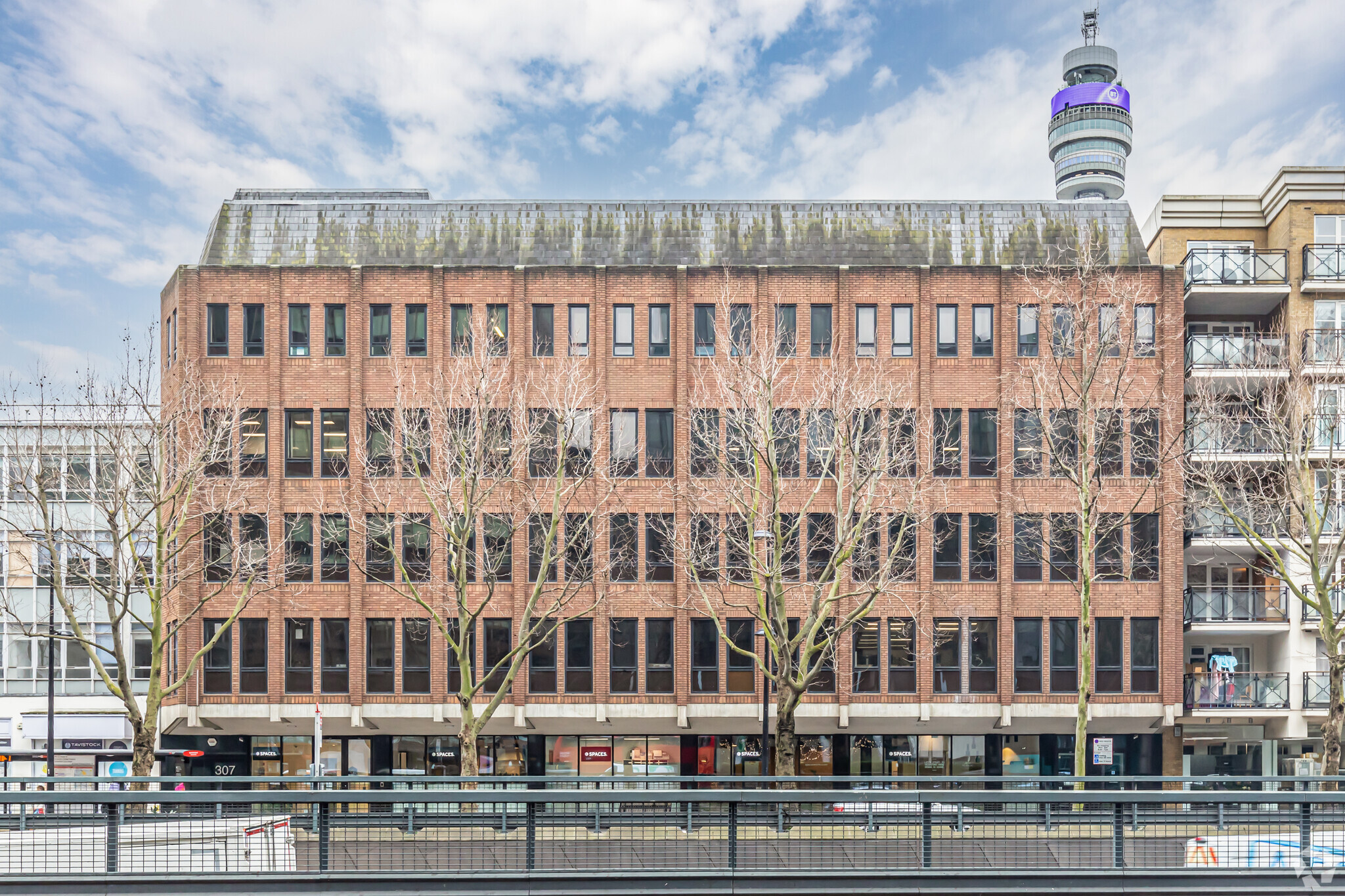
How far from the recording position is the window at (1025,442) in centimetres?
3422

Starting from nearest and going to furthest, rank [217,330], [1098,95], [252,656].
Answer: [252,656]
[217,330]
[1098,95]

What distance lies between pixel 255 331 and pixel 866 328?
2094 centimetres

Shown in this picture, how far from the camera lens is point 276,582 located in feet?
108

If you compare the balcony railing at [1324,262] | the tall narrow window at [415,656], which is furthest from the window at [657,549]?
the balcony railing at [1324,262]

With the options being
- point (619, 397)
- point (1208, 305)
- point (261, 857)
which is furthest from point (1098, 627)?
point (261, 857)

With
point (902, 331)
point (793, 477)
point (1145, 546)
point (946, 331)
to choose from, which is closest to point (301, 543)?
point (793, 477)

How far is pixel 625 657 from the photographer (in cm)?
3416

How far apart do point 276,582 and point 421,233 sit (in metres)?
13.3

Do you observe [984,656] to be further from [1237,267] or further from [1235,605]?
[1237,267]

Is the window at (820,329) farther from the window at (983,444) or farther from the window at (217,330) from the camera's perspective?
the window at (217,330)

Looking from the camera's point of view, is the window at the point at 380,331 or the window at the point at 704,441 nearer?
the window at the point at 704,441

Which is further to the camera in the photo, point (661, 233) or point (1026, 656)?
point (661, 233)

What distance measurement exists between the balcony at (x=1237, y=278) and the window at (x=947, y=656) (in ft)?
47.0

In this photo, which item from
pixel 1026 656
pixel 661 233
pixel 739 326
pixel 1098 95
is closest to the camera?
pixel 1026 656
